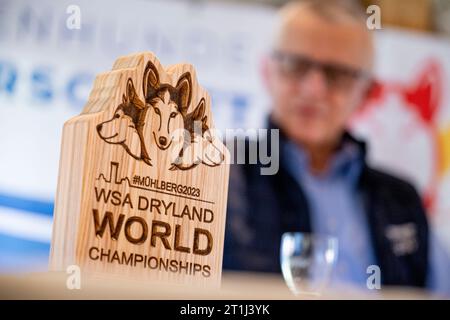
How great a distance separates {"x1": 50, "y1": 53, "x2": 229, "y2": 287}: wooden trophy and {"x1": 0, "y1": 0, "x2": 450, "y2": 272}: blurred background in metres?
1.67

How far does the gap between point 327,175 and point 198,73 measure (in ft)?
3.09

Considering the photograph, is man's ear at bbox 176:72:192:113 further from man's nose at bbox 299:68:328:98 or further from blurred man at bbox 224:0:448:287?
man's nose at bbox 299:68:328:98

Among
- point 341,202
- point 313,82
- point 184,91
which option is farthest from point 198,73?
point 184,91

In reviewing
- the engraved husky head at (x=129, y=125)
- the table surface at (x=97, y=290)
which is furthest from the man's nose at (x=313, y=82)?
the engraved husky head at (x=129, y=125)

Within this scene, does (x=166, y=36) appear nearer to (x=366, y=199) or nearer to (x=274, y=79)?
(x=274, y=79)

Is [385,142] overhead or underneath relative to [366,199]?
overhead

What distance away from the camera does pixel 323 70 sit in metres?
4.30

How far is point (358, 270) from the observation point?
4.13 meters

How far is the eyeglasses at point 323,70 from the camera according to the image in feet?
13.9

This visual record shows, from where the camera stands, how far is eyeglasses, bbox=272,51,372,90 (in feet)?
13.9

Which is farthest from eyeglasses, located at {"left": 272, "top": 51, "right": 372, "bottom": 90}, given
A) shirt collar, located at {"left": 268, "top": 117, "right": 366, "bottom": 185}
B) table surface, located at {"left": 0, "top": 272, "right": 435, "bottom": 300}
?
table surface, located at {"left": 0, "top": 272, "right": 435, "bottom": 300}

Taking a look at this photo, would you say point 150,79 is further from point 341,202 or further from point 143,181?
point 341,202
